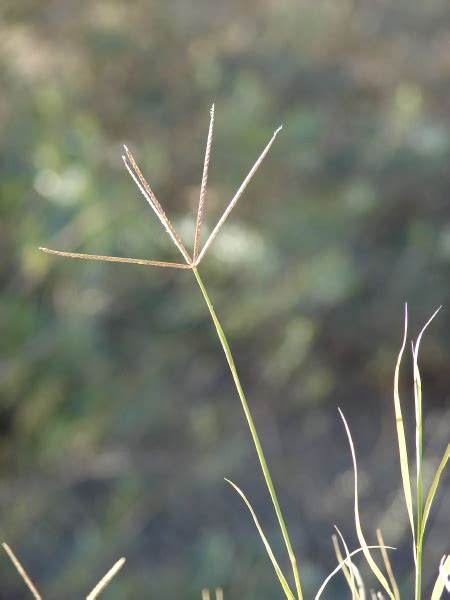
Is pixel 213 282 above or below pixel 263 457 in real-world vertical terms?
below

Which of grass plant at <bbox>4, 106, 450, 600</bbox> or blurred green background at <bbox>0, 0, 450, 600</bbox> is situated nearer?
grass plant at <bbox>4, 106, 450, 600</bbox>

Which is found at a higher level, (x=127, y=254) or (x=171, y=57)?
(x=171, y=57)

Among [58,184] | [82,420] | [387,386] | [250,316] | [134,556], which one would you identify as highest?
[58,184]

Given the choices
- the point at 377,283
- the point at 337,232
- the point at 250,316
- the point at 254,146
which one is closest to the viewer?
the point at 254,146

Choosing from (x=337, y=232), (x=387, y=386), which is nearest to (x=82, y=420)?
(x=337, y=232)

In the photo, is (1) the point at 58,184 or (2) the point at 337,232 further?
(2) the point at 337,232

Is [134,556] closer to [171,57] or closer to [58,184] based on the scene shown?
[58,184]

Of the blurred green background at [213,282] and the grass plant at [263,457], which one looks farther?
the blurred green background at [213,282]

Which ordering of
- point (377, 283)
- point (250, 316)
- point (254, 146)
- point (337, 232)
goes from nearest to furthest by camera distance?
point (254, 146), point (250, 316), point (337, 232), point (377, 283)
